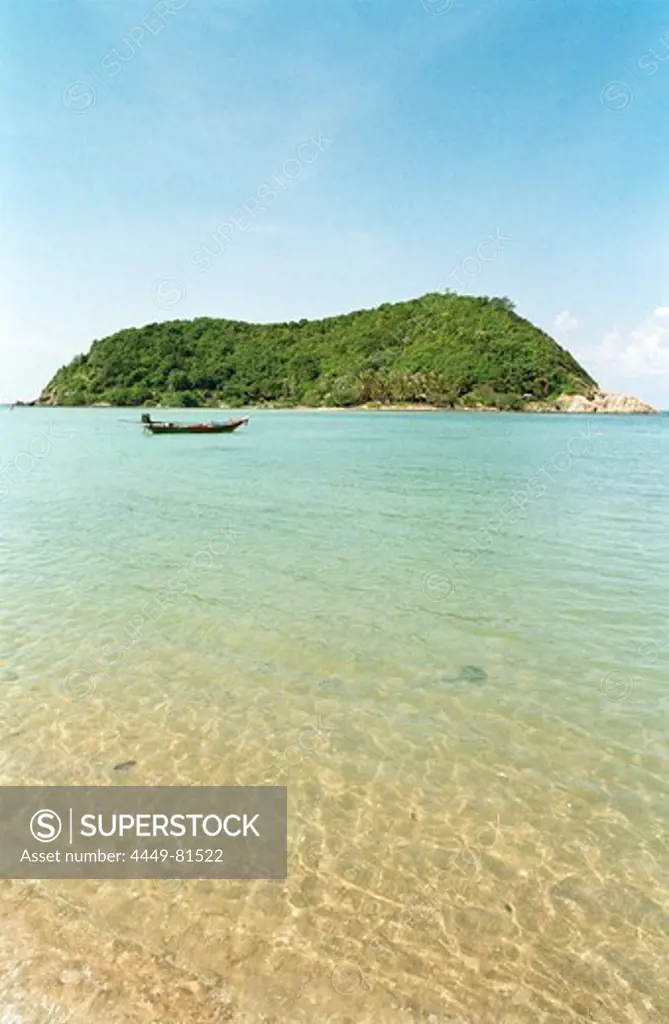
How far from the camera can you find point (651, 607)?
35.4 ft

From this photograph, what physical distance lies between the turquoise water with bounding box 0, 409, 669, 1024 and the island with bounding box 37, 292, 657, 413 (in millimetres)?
153908

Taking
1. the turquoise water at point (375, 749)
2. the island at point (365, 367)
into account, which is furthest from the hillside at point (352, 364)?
the turquoise water at point (375, 749)

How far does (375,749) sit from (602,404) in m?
185

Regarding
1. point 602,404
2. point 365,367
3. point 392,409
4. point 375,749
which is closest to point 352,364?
point 365,367

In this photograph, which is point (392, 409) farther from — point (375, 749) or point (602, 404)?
point (375, 749)

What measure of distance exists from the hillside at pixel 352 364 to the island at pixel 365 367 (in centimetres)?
30

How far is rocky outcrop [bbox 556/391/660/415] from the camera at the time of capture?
164 metres

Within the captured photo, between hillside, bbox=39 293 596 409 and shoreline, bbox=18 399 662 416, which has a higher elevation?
hillside, bbox=39 293 596 409

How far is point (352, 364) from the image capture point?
6969 inches

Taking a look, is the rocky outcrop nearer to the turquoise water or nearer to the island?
the island

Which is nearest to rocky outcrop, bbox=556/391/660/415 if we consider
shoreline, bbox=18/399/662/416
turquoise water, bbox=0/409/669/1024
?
shoreline, bbox=18/399/662/416

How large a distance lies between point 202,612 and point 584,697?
609 cm

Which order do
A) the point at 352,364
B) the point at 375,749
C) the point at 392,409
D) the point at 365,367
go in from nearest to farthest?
the point at 375,749, the point at 392,409, the point at 365,367, the point at 352,364

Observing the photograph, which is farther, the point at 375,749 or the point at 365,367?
the point at 365,367
